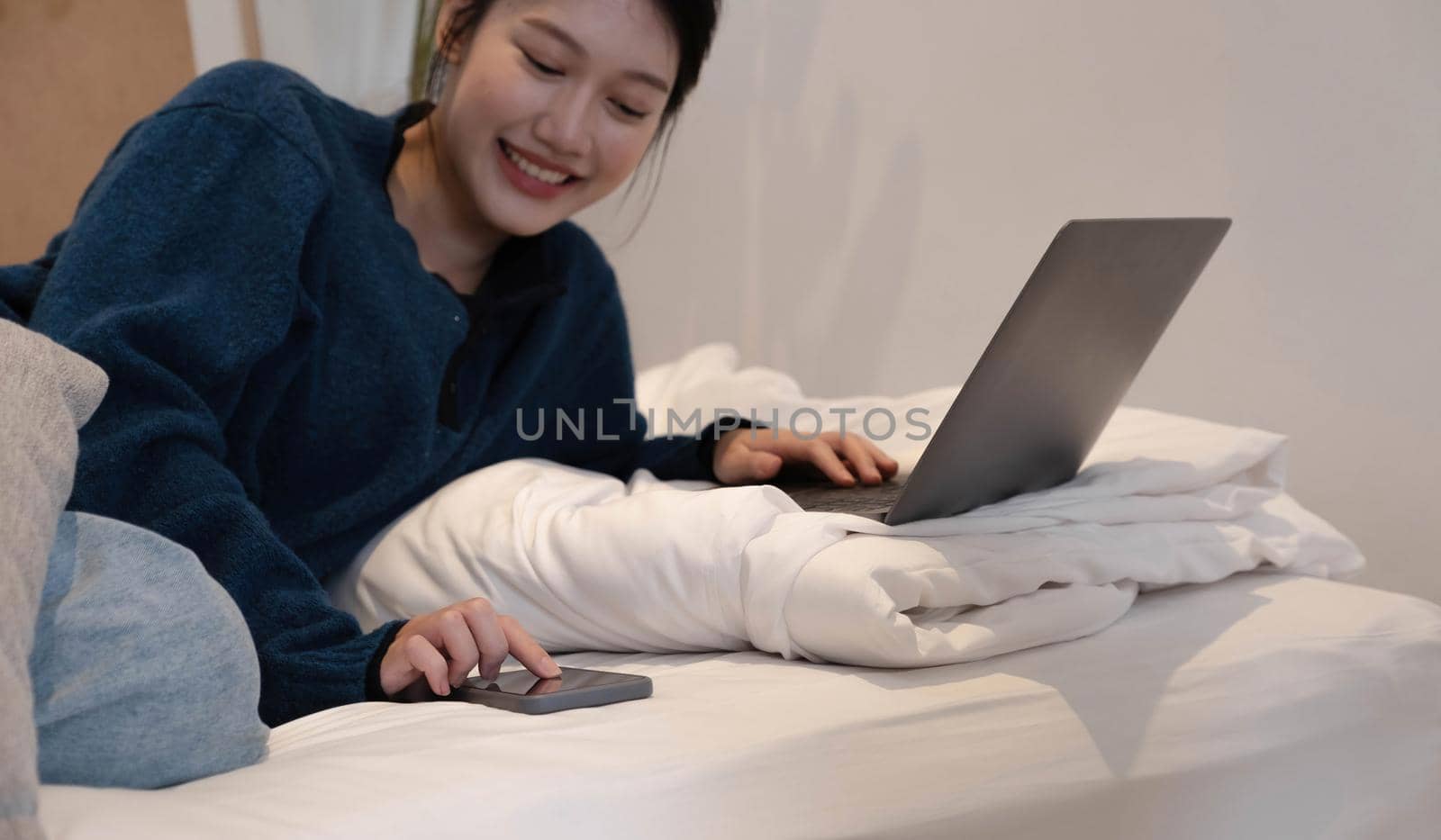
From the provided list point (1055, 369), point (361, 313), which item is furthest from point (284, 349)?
point (1055, 369)

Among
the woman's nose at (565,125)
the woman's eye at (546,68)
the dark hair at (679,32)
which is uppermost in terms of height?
the dark hair at (679,32)

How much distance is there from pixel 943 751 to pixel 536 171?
2.25ft

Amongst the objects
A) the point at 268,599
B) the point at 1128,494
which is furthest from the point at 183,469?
the point at 1128,494

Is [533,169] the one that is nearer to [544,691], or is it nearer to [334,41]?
[544,691]

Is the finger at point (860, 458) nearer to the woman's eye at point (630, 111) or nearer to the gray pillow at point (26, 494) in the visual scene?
the woman's eye at point (630, 111)

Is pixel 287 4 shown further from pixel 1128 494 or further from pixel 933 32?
pixel 1128 494

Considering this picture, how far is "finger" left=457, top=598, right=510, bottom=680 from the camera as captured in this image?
2.32 feet

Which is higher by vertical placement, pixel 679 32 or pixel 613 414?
pixel 679 32

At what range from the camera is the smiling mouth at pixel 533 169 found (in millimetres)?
1104

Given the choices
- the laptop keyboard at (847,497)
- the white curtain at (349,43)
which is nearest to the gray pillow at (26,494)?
the laptop keyboard at (847,497)

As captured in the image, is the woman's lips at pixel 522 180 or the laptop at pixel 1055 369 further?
the woman's lips at pixel 522 180

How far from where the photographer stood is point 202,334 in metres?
0.85

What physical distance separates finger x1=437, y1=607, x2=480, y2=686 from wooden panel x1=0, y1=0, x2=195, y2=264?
2081 millimetres

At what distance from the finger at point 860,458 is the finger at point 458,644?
405mm
